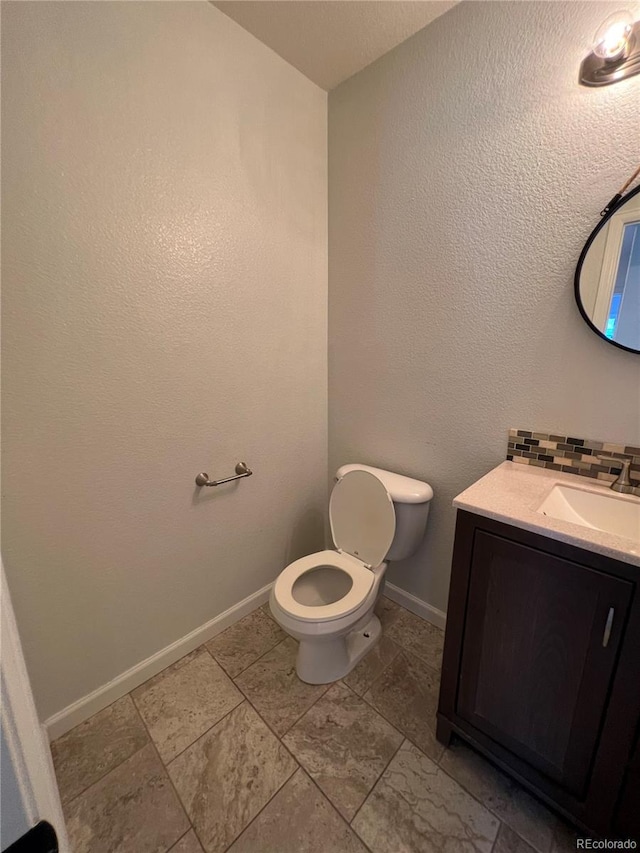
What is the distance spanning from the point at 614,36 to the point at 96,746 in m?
2.74

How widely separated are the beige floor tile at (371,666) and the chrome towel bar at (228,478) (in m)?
0.96

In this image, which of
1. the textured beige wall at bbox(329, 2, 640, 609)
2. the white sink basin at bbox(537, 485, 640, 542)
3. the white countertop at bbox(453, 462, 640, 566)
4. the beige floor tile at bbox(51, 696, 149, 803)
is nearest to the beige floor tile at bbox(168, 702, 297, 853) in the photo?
the beige floor tile at bbox(51, 696, 149, 803)

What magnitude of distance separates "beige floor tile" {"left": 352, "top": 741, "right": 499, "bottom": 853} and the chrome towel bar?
3.80ft

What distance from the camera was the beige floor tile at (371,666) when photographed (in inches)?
56.5

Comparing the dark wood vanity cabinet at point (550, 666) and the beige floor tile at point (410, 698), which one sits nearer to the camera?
the dark wood vanity cabinet at point (550, 666)

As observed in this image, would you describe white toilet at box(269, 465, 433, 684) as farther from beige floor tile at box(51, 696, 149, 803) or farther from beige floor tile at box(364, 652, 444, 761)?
beige floor tile at box(51, 696, 149, 803)

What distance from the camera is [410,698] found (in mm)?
1375

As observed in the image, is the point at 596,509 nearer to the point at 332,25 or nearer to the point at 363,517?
the point at 363,517

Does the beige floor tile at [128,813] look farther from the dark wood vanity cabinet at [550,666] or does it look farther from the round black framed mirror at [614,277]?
the round black framed mirror at [614,277]

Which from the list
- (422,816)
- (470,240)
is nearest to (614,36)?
(470,240)

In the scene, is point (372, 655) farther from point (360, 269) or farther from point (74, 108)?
point (74, 108)

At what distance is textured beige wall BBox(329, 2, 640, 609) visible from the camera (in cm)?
110

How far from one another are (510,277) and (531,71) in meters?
0.63

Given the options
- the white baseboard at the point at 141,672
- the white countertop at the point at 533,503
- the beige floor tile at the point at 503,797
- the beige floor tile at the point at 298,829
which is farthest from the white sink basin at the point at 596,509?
the white baseboard at the point at 141,672
